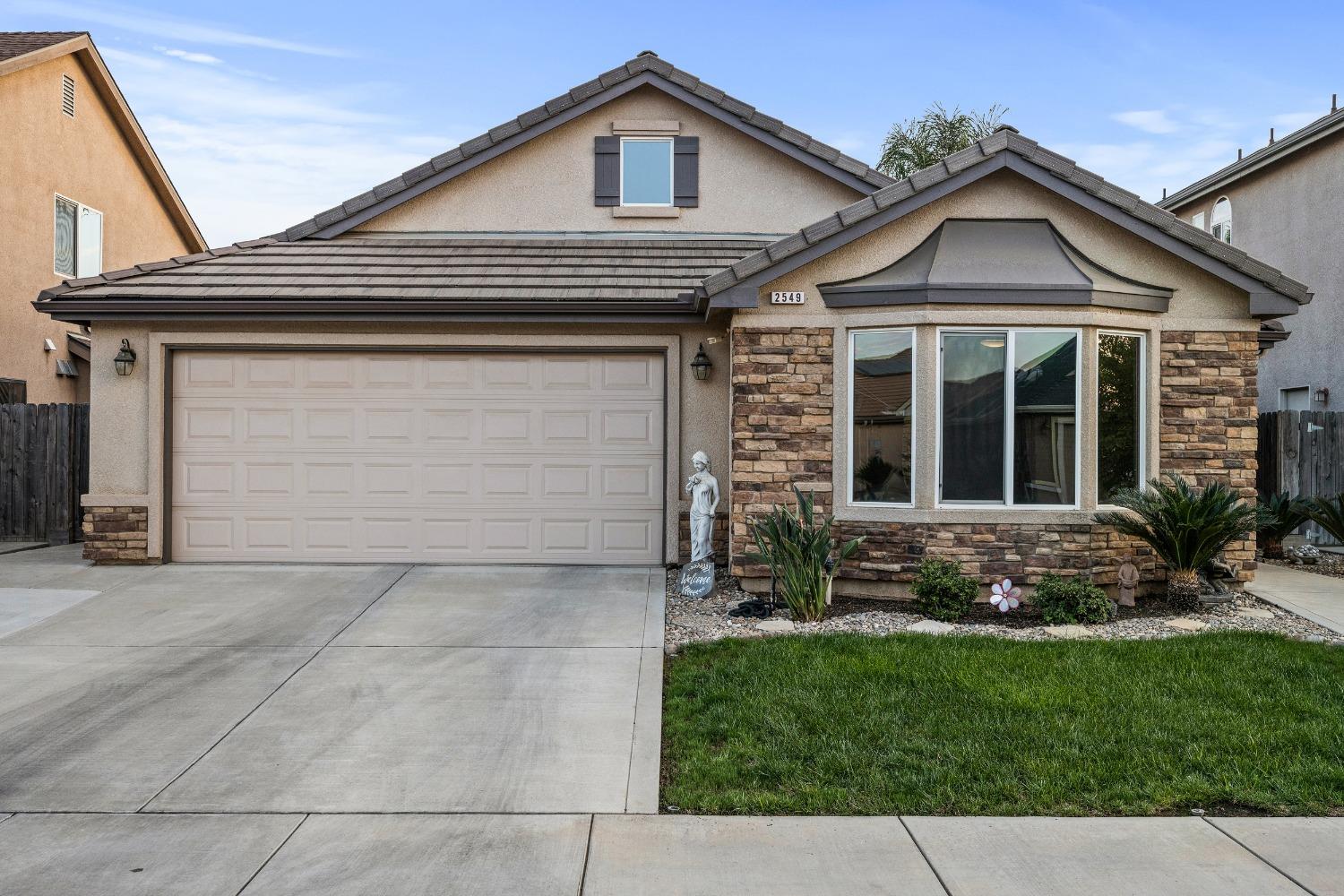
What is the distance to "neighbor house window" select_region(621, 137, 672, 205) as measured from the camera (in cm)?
1212

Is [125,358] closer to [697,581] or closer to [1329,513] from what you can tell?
[697,581]

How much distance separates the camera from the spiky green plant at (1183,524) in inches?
309

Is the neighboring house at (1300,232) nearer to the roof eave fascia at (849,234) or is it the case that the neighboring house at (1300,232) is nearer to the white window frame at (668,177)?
the roof eave fascia at (849,234)

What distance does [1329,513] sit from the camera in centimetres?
1084

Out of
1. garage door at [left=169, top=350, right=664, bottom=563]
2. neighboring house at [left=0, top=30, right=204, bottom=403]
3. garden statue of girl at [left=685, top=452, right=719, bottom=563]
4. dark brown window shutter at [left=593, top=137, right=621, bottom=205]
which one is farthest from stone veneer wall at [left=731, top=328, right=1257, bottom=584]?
neighboring house at [left=0, top=30, right=204, bottom=403]

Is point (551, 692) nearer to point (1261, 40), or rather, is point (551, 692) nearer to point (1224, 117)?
point (1261, 40)

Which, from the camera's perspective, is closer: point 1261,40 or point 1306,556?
point 1306,556

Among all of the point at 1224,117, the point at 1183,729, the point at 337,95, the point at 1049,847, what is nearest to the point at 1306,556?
the point at 1183,729

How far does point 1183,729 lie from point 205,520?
31.9 feet

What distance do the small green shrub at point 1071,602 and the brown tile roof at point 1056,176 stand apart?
10.5 ft

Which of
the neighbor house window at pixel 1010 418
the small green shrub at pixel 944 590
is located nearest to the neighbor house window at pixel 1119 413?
the neighbor house window at pixel 1010 418

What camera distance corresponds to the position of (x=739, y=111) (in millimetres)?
11766

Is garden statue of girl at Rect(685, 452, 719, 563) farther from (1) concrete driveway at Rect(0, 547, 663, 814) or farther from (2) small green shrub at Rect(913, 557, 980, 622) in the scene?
(2) small green shrub at Rect(913, 557, 980, 622)

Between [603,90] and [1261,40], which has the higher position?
[1261,40]
